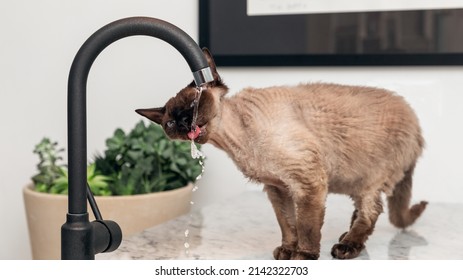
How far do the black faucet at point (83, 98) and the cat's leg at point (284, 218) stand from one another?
0.22m

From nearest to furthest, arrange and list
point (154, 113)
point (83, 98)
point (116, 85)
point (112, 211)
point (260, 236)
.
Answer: point (83, 98)
point (154, 113)
point (260, 236)
point (112, 211)
point (116, 85)

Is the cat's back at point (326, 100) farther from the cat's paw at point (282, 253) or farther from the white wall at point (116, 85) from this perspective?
the white wall at point (116, 85)

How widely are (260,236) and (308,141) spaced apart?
0.66 feet

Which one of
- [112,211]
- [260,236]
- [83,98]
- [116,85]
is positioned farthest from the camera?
[116,85]

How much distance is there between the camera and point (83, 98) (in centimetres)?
51

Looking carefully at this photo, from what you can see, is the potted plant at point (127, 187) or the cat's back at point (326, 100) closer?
the cat's back at point (326, 100)

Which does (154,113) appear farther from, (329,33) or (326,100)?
(329,33)

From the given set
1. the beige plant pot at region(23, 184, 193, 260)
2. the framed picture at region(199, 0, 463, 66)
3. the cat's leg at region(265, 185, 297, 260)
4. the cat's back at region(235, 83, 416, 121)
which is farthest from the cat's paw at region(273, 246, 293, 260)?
the framed picture at region(199, 0, 463, 66)

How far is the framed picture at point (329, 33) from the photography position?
98 cm

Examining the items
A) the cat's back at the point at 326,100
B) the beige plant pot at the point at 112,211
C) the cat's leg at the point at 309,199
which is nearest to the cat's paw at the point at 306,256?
the cat's leg at the point at 309,199

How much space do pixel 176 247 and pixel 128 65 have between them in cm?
45

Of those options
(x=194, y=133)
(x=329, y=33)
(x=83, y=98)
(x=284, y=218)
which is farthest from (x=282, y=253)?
(x=329, y=33)

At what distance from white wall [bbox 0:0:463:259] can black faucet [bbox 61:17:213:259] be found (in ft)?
1.82
